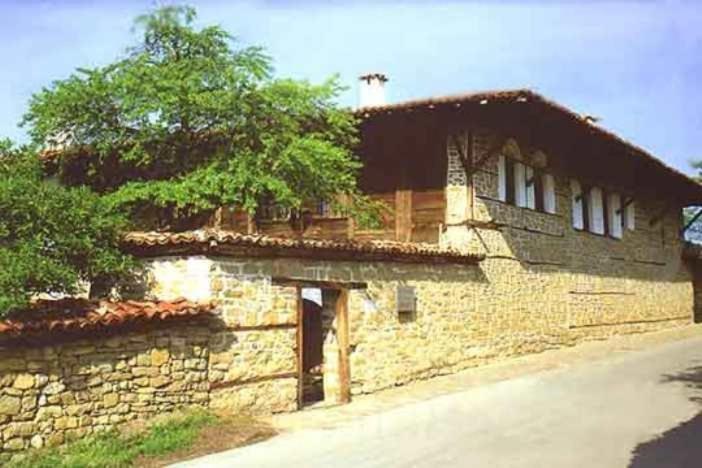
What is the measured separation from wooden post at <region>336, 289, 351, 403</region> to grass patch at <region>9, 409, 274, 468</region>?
220 centimetres

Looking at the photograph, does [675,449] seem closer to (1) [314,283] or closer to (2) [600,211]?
(1) [314,283]

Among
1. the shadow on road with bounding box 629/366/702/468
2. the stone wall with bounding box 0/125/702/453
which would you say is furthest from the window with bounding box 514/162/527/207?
the shadow on road with bounding box 629/366/702/468

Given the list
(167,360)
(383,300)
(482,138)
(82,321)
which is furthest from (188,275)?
(482,138)

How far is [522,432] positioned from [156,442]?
12.2ft

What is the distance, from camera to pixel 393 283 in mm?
12180

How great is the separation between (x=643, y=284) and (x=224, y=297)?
16314mm

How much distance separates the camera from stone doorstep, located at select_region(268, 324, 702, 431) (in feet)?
32.0

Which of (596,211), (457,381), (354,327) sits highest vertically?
(596,211)

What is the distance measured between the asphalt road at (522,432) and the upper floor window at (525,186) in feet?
15.9

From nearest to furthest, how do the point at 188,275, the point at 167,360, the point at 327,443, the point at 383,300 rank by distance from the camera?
1. the point at 327,443
2. the point at 167,360
3. the point at 188,275
4. the point at 383,300

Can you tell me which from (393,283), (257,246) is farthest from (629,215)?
(257,246)

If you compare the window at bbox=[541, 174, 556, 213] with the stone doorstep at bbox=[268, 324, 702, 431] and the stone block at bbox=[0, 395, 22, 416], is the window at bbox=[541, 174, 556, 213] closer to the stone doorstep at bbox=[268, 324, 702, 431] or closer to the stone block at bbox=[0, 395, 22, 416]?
the stone doorstep at bbox=[268, 324, 702, 431]

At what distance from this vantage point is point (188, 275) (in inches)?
370

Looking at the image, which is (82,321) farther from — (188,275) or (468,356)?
(468,356)
